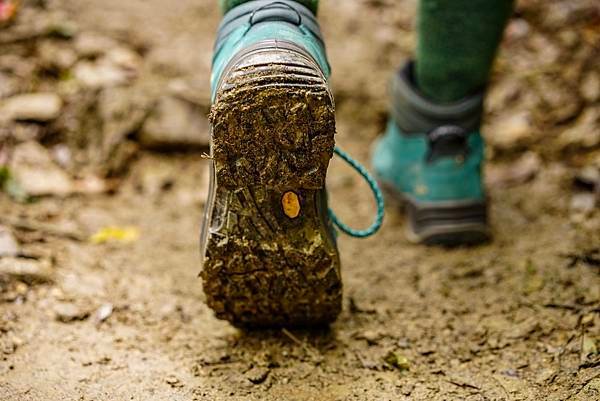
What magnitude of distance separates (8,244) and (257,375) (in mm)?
593

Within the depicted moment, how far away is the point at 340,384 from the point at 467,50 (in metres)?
0.81

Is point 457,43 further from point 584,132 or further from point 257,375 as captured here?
point 257,375

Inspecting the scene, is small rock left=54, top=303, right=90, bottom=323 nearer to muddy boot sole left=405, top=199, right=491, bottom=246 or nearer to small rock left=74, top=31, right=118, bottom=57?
muddy boot sole left=405, top=199, right=491, bottom=246

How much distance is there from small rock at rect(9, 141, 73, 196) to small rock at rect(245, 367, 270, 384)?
2.76 feet

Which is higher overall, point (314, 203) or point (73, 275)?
point (314, 203)

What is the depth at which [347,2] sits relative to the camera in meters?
2.22

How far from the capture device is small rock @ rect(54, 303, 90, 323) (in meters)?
1.19

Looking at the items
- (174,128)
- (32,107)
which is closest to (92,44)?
(32,107)

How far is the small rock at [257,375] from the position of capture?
105 centimetres

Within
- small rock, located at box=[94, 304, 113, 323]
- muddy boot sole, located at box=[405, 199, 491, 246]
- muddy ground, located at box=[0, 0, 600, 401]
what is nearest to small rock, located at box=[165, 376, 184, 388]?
muddy ground, located at box=[0, 0, 600, 401]

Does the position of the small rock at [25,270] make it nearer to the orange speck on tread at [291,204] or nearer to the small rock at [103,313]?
the small rock at [103,313]

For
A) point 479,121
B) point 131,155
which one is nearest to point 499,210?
point 479,121

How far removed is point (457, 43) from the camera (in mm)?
1470

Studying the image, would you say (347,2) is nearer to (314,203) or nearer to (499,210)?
(499,210)
